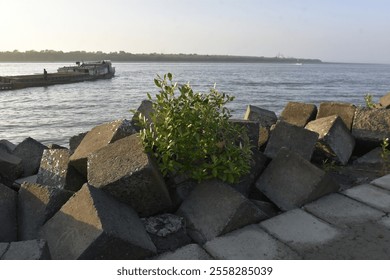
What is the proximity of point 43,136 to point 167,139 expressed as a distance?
1521 centimetres

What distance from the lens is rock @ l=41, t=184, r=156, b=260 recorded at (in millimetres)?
2471

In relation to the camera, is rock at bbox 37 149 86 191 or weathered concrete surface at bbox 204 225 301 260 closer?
weathered concrete surface at bbox 204 225 301 260

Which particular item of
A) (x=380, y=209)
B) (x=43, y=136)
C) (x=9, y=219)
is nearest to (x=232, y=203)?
(x=380, y=209)

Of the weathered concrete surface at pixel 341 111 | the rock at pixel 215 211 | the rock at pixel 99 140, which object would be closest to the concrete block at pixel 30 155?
the rock at pixel 99 140

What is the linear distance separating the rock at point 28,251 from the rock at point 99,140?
1.24 meters

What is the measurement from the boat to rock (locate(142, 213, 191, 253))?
4688cm

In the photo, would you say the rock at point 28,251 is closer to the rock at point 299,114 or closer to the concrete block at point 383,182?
the concrete block at point 383,182

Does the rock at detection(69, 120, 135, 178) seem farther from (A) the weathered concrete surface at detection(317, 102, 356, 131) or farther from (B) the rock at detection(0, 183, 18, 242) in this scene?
(A) the weathered concrete surface at detection(317, 102, 356, 131)

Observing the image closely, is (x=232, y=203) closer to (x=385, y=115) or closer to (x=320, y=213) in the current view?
(x=320, y=213)

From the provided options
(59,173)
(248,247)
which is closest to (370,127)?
(248,247)

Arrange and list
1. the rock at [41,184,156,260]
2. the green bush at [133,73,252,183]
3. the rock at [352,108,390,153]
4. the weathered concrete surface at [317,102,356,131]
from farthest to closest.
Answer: the weathered concrete surface at [317,102,356,131], the rock at [352,108,390,153], the green bush at [133,73,252,183], the rock at [41,184,156,260]

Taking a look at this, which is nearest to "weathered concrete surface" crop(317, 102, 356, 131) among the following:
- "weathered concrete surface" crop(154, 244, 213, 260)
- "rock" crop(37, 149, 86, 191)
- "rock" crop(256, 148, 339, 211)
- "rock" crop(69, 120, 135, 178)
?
"rock" crop(256, 148, 339, 211)

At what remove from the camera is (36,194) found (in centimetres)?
313

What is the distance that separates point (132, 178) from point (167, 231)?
1.89 feet
